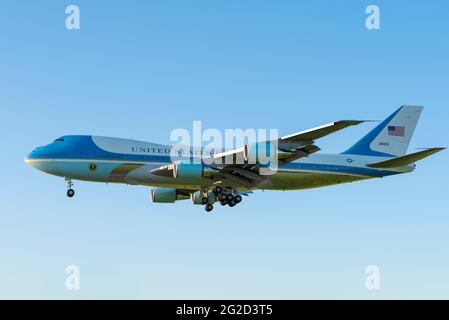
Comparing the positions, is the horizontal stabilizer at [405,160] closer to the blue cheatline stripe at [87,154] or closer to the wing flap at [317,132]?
the wing flap at [317,132]

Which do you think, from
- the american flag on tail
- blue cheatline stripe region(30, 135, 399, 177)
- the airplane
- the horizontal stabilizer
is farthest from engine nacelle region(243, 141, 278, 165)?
the american flag on tail

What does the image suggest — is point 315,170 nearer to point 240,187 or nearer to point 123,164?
point 240,187

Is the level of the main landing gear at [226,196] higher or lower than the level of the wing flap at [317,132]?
lower

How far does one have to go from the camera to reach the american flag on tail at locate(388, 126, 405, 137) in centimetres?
6394

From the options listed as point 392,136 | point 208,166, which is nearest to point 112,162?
point 208,166

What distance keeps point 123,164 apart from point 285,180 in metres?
11.7

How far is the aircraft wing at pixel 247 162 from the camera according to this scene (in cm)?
5000

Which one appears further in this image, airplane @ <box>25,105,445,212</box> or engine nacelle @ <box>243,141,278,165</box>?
airplane @ <box>25,105,445,212</box>

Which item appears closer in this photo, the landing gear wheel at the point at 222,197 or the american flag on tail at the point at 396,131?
the landing gear wheel at the point at 222,197

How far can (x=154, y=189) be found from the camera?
2480 inches

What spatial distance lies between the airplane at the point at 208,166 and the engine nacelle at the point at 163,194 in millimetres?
3290

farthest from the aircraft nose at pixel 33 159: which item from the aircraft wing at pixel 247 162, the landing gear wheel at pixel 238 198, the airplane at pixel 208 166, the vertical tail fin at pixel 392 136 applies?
the vertical tail fin at pixel 392 136

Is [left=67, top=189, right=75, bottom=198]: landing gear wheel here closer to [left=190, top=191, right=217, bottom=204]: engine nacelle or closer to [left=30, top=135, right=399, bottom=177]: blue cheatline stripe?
[left=30, top=135, right=399, bottom=177]: blue cheatline stripe

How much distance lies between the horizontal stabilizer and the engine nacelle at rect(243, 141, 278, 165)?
10.1 m
